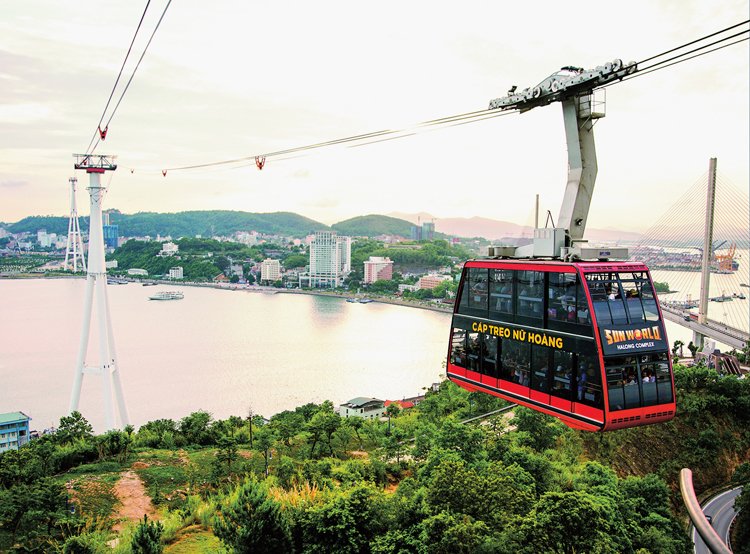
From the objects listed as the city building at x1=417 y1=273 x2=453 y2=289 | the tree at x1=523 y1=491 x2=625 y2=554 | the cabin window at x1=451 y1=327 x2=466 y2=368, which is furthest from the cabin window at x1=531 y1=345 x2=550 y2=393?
the city building at x1=417 y1=273 x2=453 y2=289

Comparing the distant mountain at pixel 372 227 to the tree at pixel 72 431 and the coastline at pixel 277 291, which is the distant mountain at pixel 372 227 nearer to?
the coastline at pixel 277 291

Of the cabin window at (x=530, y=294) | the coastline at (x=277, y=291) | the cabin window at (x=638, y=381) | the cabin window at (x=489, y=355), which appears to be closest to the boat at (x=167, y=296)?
the coastline at (x=277, y=291)

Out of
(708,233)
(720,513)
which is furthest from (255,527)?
(708,233)

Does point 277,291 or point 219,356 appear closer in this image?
point 219,356

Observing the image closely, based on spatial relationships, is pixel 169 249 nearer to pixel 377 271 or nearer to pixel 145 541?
pixel 377 271

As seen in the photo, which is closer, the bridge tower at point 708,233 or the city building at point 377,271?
the bridge tower at point 708,233

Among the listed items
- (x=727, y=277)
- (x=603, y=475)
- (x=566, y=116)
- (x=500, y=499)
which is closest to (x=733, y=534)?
(x=603, y=475)
